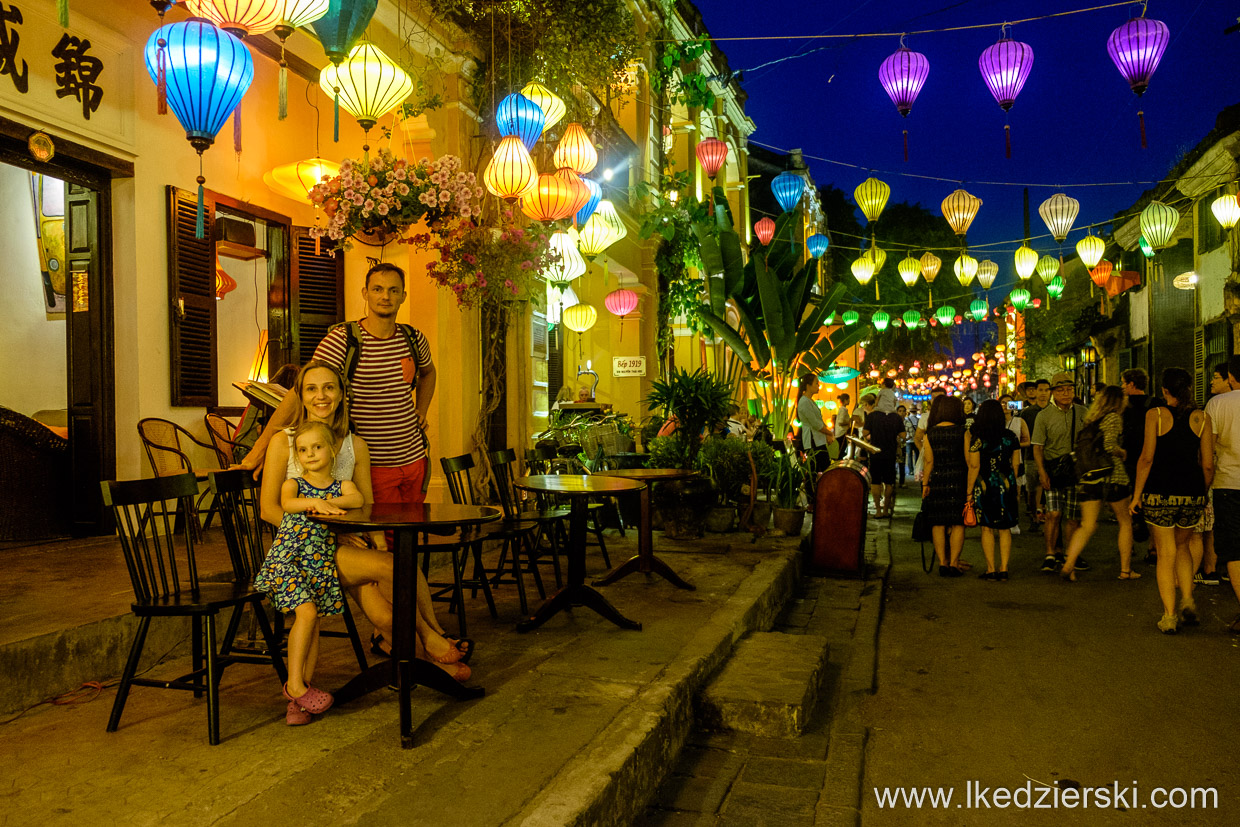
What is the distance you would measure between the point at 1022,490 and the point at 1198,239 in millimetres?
12085

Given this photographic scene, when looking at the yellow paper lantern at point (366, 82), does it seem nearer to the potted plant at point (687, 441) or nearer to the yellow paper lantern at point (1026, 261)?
the potted plant at point (687, 441)

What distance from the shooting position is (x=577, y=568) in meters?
5.51

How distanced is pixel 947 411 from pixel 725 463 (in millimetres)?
2289

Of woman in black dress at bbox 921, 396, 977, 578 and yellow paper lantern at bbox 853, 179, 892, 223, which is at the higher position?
yellow paper lantern at bbox 853, 179, 892, 223

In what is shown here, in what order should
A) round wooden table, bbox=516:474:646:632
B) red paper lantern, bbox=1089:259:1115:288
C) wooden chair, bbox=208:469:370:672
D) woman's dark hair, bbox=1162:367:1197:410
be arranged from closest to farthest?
wooden chair, bbox=208:469:370:672 → round wooden table, bbox=516:474:646:632 → woman's dark hair, bbox=1162:367:1197:410 → red paper lantern, bbox=1089:259:1115:288

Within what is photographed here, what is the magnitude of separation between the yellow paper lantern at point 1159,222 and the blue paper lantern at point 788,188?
5.28 meters

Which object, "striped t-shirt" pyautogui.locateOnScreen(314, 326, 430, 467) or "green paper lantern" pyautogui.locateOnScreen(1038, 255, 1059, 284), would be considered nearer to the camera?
"striped t-shirt" pyautogui.locateOnScreen(314, 326, 430, 467)

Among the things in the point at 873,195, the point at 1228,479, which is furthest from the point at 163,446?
the point at 873,195

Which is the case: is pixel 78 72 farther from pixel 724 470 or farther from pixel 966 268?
pixel 966 268

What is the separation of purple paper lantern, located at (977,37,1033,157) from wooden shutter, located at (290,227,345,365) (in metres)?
7.11

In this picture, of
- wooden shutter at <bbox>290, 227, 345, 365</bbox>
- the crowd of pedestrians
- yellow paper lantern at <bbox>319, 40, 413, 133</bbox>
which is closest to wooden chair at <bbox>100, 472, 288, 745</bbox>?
yellow paper lantern at <bbox>319, 40, 413, 133</bbox>

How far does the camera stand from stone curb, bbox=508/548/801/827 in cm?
283

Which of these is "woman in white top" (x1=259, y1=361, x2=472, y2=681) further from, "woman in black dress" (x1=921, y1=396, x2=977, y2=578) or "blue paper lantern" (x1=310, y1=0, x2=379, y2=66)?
"woman in black dress" (x1=921, y1=396, x2=977, y2=578)

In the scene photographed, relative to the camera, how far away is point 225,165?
8.27 metres
